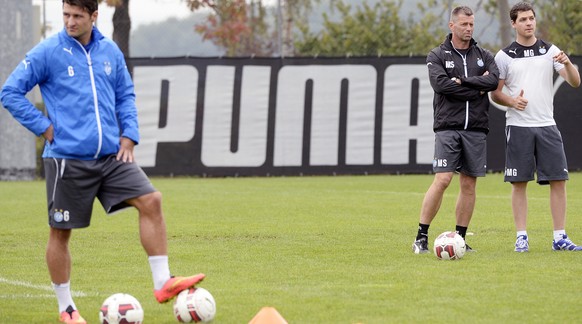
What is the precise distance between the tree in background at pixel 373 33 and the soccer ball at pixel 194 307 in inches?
796

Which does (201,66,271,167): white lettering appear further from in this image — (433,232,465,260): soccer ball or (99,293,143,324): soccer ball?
(99,293,143,324): soccer ball

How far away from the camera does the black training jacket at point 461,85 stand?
32.8 feet

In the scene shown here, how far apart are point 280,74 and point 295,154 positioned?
5.16 feet

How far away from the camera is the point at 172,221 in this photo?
548 inches

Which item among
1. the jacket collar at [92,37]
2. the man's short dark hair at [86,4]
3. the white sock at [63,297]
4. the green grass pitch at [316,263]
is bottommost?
the green grass pitch at [316,263]

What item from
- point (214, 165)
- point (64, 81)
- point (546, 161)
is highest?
point (64, 81)

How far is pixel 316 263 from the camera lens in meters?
9.61

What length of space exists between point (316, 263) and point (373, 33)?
61.6 feet

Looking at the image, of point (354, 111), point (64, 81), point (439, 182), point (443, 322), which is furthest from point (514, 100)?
point (354, 111)

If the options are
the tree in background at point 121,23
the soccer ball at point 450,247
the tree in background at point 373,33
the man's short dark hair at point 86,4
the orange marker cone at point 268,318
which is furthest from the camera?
the tree in background at point 373,33

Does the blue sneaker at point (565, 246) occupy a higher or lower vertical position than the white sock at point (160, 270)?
lower

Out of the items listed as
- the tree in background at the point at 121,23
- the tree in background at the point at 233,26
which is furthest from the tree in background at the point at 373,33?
the tree in background at the point at 121,23

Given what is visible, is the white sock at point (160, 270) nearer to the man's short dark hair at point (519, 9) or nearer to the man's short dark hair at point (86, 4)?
the man's short dark hair at point (86, 4)

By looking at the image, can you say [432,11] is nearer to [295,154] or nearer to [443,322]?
[295,154]
